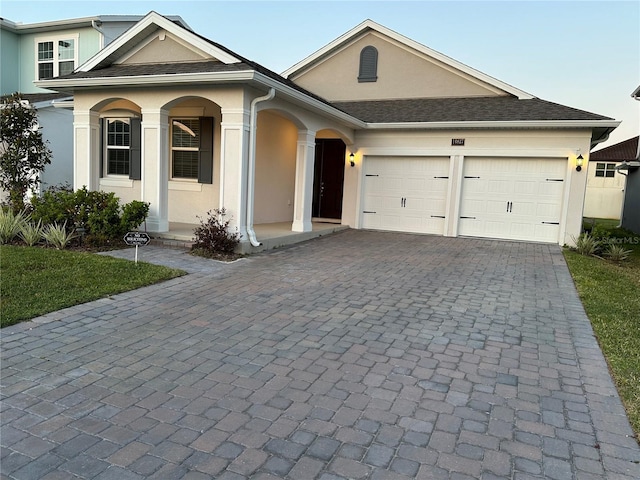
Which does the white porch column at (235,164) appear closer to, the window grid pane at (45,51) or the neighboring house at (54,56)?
the neighboring house at (54,56)

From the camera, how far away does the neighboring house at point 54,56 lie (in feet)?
43.8

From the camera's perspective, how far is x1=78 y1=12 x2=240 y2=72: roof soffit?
8.87 meters

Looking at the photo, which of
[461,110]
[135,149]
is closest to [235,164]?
[135,149]

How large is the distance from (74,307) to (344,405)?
11.6 feet

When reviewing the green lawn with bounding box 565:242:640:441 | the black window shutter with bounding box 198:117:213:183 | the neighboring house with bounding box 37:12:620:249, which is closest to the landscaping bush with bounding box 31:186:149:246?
the neighboring house with bounding box 37:12:620:249

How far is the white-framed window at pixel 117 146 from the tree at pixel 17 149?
4.61 ft

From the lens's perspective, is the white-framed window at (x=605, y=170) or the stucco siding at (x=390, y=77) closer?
the stucco siding at (x=390, y=77)

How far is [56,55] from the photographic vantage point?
14.8 metres

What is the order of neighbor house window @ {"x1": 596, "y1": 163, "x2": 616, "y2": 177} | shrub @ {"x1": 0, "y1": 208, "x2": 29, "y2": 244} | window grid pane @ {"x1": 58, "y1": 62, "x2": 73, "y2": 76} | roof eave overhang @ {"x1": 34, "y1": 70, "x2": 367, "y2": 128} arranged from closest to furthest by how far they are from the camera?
roof eave overhang @ {"x1": 34, "y1": 70, "x2": 367, "y2": 128}
shrub @ {"x1": 0, "y1": 208, "x2": 29, "y2": 244}
window grid pane @ {"x1": 58, "y1": 62, "x2": 73, "y2": 76}
neighbor house window @ {"x1": 596, "y1": 163, "x2": 616, "y2": 177}

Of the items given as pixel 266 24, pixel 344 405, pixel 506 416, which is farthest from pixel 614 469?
pixel 266 24

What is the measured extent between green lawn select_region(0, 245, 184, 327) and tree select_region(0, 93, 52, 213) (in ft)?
9.95

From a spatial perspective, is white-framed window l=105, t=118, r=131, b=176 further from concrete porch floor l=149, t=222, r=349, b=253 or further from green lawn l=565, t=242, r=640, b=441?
green lawn l=565, t=242, r=640, b=441

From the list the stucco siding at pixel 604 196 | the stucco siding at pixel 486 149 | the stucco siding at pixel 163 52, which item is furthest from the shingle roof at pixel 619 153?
the stucco siding at pixel 163 52

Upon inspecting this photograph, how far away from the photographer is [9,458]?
8.00 feet
